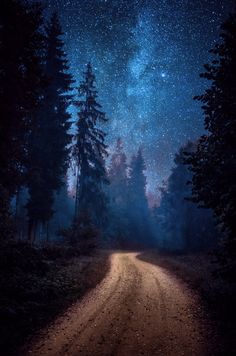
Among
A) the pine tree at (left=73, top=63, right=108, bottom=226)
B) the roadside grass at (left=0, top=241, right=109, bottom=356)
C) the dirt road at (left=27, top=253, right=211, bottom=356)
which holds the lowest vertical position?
the dirt road at (left=27, top=253, right=211, bottom=356)

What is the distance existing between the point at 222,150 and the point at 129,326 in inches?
290

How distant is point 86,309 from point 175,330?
338 centimetres

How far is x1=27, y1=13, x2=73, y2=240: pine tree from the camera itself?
2514cm

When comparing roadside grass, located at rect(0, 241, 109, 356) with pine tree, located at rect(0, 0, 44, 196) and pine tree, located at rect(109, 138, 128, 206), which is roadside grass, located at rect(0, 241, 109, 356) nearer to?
pine tree, located at rect(0, 0, 44, 196)

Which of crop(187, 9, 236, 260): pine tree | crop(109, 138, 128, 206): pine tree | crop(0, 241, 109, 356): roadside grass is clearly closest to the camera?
crop(0, 241, 109, 356): roadside grass

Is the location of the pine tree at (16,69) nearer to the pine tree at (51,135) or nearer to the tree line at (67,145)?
the tree line at (67,145)

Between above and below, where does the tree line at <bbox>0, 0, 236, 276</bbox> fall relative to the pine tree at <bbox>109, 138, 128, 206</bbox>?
below

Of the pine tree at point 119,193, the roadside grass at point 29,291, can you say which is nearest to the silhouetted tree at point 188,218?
the pine tree at point 119,193

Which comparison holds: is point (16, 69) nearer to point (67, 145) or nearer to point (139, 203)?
point (67, 145)

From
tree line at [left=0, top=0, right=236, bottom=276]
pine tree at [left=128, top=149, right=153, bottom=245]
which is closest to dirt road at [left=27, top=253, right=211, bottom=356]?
tree line at [left=0, top=0, right=236, bottom=276]

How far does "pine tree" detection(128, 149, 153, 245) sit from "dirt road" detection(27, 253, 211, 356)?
50674 mm

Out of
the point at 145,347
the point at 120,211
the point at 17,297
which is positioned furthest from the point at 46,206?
the point at 120,211

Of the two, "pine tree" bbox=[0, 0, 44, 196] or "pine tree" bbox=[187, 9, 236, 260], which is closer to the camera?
"pine tree" bbox=[187, 9, 236, 260]

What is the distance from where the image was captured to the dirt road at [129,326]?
22.1 ft
